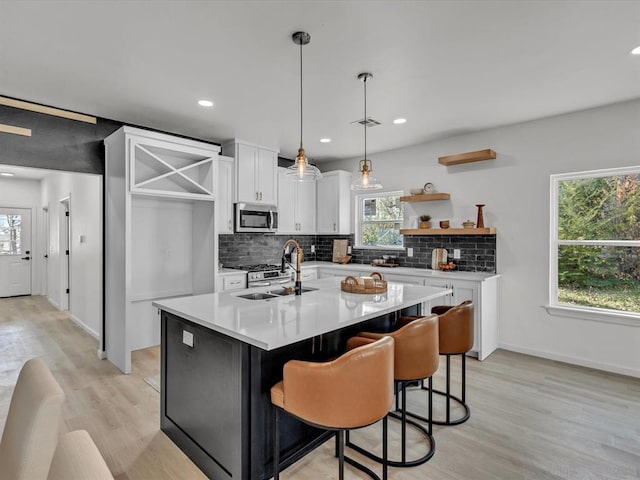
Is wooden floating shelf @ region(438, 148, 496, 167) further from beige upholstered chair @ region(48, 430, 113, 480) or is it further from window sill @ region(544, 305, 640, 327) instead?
beige upholstered chair @ region(48, 430, 113, 480)

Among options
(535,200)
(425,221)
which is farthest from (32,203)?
(535,200)

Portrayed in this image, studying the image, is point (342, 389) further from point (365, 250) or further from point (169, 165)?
point (365, 250)

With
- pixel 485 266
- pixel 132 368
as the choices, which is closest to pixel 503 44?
pixel 485 266

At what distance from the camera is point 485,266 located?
4293 mm

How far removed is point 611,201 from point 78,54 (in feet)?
16.0

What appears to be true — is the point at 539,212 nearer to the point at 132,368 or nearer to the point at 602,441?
the point at 602,441

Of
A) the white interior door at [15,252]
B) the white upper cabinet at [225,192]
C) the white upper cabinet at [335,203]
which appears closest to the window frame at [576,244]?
the white upper cabinet at [335,203]

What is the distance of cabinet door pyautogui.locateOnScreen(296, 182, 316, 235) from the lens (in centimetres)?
573

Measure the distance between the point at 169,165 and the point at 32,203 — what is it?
6056 mm

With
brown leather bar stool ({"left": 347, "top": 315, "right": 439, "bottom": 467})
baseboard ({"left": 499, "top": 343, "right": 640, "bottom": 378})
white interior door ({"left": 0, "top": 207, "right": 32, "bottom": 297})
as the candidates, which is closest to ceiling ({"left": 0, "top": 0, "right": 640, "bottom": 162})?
brown leather bar stool ({"left": 347, "top": 315, "right": 439, "bottom": 467})

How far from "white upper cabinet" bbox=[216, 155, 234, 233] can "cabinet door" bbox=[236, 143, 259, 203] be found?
0.10 meters

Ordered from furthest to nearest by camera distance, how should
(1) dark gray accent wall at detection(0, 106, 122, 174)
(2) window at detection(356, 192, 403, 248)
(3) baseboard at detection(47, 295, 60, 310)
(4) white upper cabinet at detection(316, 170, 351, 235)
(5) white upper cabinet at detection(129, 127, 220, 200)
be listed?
1. (3) baseboard at detection(47, 295, 60, 310)
2. (4) white upper cabinet at detection(316, 170, 351, 235)
3. (2) window at detection(356, 192, 403, 248)
4. (5) white upper cabinet at detection(129, 127, 220, 200)
5. (1) dark gray accent wall at detection(0, 106, 122, 174)

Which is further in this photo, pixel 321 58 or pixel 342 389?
pixel 321 58

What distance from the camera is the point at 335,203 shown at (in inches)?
224
